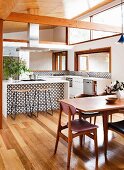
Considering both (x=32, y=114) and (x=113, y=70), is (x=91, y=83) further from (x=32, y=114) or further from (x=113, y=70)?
(x=32, y=114)

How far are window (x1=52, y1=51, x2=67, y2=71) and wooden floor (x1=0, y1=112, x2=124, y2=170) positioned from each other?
601 centimetres

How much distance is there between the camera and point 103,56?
8.64 meters

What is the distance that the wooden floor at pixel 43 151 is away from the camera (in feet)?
9.35

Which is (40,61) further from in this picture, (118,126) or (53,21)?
(118,126)

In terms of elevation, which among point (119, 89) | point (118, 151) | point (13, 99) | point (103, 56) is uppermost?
point (103, 56)

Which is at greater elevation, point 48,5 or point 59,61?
point 48,5

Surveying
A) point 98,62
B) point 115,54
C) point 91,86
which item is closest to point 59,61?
point 98,62

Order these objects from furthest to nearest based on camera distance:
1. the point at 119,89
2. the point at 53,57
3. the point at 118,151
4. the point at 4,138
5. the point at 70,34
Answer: the point at 53,57 < the point at 70,34 < the point at 4,138 < the point at 119,89 < the point at 118,151

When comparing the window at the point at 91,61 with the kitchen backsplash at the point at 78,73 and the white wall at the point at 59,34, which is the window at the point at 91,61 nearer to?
the kitchen backsplash at the point at 78,73

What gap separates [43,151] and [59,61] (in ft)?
25.7

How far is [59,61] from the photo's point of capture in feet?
35.5

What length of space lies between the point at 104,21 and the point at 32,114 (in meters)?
4.18

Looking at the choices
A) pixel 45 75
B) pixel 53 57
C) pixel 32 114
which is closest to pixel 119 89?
pixel 32 114

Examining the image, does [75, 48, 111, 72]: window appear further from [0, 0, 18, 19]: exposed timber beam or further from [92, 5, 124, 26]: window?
[0, 0, 18, 19]: exposed timber beam
